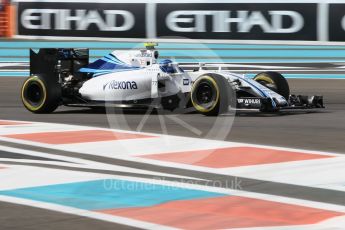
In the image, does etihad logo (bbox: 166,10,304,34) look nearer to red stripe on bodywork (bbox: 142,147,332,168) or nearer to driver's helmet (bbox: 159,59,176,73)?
driver's helmet (bbox: 159,59,176,73)

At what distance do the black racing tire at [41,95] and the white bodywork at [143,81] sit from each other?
58 centimetres

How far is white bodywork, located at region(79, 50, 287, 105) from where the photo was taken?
1177 cm

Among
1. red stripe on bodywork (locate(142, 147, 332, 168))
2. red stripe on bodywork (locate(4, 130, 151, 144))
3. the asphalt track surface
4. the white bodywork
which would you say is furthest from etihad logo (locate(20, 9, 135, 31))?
red stripe on bodywork (locate(142, 147, 332, 168))

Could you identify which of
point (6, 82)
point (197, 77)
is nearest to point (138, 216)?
point (197, 77)

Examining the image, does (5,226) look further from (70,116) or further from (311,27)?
(311,27)

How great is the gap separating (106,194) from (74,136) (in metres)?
3.48

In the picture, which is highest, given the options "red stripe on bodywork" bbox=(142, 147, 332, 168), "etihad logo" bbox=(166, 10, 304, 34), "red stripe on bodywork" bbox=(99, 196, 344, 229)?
"etihad logo" bbox=(166, 10, 304, 34)

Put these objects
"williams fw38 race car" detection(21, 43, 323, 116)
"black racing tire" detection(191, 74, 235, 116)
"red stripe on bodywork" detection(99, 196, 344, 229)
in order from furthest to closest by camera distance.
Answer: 1. "williams fw38 race car" detection(21, 43, 323, 116)
2. "black racing tire" detection(191, 74, 235, 116)
3. "red stripe on bodywork" detection(99, 196, 344, 229)

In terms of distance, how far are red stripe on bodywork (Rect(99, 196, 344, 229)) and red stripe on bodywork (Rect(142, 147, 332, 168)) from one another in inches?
66.5

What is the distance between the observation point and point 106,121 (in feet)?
37.4

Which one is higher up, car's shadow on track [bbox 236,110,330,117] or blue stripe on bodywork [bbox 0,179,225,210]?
car's shadow on track [bbox 236,110,330,117]

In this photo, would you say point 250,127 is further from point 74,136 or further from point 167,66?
point 74,136

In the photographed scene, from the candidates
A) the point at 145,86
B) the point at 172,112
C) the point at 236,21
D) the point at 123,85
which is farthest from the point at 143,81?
the point at 236,21

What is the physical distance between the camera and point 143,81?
468 inches
